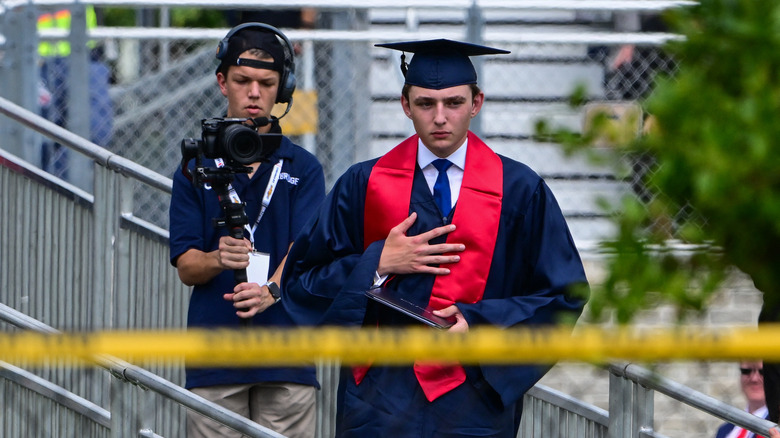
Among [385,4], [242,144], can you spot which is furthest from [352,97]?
[242,144]

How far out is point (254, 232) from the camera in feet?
13.9

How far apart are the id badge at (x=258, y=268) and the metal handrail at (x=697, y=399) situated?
120 cm

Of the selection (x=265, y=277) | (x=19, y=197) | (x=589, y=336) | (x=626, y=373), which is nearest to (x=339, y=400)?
(x=265, y=277)

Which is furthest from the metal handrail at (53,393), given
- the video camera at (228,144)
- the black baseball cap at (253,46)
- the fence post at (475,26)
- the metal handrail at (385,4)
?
the fence post at (475,26)

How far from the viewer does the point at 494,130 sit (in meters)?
7.12

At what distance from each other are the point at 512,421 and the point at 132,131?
393 cm

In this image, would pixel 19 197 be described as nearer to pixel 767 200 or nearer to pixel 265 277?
pixel 265 277

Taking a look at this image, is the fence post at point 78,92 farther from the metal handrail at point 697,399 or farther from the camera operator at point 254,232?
the metal handrail at point 697,399

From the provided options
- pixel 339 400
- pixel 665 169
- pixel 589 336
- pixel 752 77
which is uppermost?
pixel 752 77

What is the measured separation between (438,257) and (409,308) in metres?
0.19

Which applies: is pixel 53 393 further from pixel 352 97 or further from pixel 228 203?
pixel 352 97

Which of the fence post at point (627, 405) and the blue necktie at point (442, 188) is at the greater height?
the blue necktie at point (442, 188)

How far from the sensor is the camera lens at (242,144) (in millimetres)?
4012

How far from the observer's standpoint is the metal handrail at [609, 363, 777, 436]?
3549 millimetres
